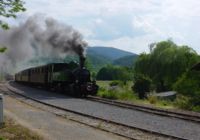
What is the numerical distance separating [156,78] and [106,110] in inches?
1940

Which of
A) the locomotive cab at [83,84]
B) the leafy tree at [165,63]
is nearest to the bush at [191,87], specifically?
the locomotive cab at [83,84]

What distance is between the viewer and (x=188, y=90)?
32562mm

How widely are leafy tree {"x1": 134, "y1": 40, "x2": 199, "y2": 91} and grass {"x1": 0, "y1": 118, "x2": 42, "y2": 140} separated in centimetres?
5427

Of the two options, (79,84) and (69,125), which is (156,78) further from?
(69,125)

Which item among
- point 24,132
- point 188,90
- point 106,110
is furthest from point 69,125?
point 188,90

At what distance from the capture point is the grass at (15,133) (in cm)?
1302

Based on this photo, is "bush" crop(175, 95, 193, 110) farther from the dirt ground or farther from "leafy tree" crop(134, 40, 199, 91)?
"leafy tree" crop(134, 40, 199, 91)

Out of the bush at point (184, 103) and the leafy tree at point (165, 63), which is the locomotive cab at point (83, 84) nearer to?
the bush at point (184, 103)

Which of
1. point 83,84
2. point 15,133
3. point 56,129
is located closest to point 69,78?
point 83,84

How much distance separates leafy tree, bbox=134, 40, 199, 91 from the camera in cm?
7081

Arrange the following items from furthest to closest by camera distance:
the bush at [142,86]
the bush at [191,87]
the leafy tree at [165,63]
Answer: the leafy tree at [165,63] → the bush at [142,86] → the bush at [191,87]

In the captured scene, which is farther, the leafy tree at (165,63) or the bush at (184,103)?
the leafy tree at (165,63)

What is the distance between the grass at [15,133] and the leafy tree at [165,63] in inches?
2137

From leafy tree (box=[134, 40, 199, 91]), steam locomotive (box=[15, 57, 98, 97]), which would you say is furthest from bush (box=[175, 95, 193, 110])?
leafy tree (box=[134, 40, 199, 91])
